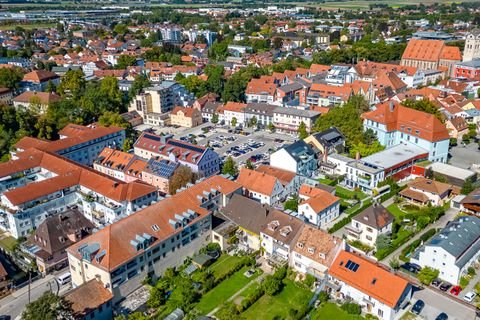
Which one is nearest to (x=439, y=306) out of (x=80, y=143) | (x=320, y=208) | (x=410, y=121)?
(x=320, y=208)

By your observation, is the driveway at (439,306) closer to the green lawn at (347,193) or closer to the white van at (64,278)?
the green lawn at (347,193)

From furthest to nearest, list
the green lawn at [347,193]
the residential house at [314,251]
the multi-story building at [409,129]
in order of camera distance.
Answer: the multi-story building at [409,129] → the green lawn at [347,193] → the residential house at [314,251]

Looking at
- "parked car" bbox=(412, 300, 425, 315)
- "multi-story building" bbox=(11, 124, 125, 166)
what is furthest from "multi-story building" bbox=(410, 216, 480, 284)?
"multi-story building" bbox=(11, 124, 125, 166)

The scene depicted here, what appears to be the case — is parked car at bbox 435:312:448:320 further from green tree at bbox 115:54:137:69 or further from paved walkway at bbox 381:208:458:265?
green tree at bbox 115:54:137:69

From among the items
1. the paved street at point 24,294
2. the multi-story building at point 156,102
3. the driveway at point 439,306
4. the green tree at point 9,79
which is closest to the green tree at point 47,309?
the paved street at point 24,294

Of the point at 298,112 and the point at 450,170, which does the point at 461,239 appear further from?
the point at 298,112

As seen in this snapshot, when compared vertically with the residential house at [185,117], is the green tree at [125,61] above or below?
above

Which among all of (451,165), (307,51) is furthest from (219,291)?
(307,51)
